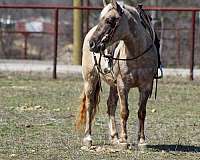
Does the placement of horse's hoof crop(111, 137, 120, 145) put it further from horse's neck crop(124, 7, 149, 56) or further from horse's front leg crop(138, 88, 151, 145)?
horse's neck crop(124, 7, 149, 56)

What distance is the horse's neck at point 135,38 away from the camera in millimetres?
9555

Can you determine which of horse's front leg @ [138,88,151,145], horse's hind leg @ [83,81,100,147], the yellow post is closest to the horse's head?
horse's front leg @ [138,88,151,145]

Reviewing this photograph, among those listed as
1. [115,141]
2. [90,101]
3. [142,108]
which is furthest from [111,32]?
[115,141]

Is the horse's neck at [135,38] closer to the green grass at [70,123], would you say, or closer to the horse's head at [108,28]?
the horse's head at [108,28]

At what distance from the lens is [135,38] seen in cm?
962

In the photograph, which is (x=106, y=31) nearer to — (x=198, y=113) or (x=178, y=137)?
(x=178, y=137)

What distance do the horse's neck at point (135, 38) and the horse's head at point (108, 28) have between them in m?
0.21

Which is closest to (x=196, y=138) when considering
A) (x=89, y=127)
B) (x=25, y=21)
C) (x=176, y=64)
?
(x=89, y=127)

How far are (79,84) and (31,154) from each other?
1052 centimetres

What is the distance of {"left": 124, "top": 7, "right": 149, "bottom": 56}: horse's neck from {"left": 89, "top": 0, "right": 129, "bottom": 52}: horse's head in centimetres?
21

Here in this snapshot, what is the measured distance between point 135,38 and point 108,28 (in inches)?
19.5

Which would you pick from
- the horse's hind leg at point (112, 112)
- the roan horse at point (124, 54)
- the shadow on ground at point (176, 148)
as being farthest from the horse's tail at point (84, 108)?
the shadow on ground at point (176, 148)

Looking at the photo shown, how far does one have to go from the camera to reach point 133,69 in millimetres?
9555

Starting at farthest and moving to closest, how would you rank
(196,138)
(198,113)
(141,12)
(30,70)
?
1. (30,70)
2. (198,113)
3. (196,138)
4. (141,12)
